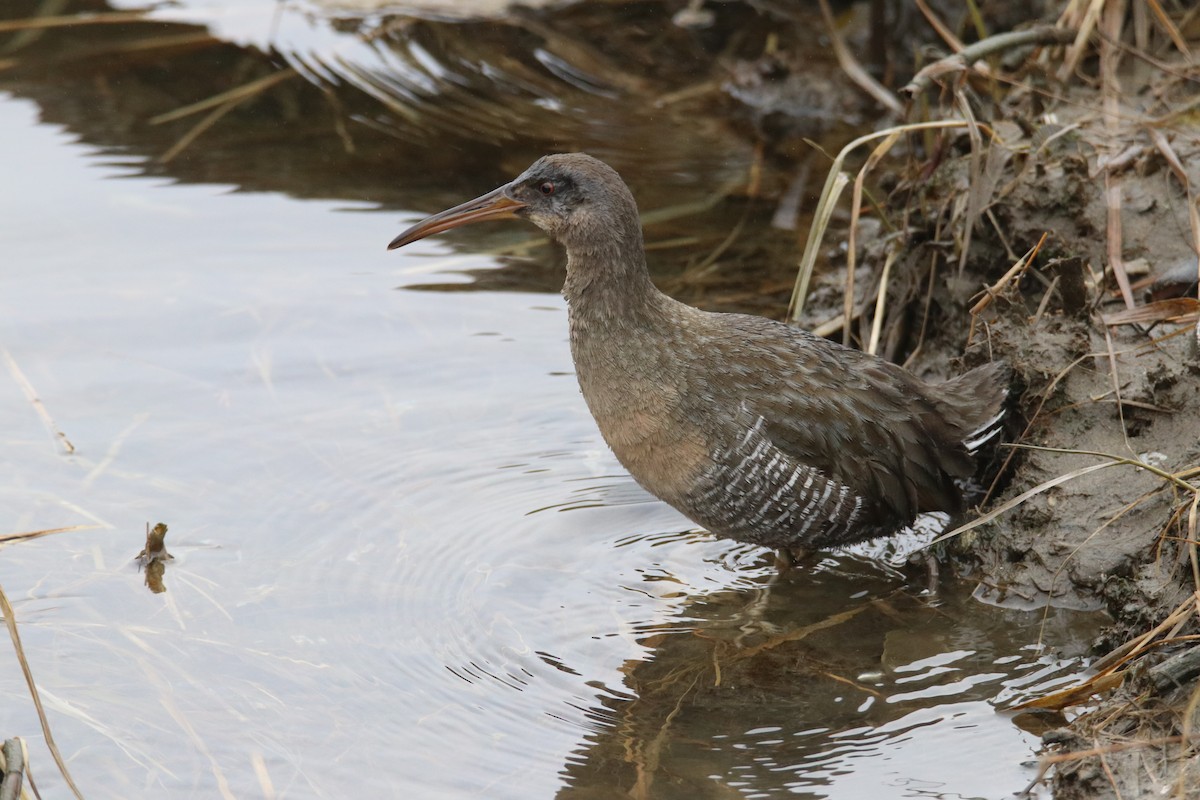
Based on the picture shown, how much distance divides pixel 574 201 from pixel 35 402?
6.60ft

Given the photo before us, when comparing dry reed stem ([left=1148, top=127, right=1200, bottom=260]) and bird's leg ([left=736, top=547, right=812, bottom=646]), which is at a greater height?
dry reed stem ([left=1148, top=127, right=1200, bottom=260])

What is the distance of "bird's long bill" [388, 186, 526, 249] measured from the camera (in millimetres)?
4129

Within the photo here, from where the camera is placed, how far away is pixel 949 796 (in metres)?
3.24

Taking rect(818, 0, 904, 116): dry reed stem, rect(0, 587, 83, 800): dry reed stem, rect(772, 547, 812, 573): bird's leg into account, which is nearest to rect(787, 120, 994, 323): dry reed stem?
rect(772, 547, 812, 573): bird's leg

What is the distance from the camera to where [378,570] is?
163 inches

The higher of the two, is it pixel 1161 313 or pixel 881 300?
pixel 1161 313

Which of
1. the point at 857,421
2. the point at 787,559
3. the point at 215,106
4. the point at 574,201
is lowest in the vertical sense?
the point at 787,559

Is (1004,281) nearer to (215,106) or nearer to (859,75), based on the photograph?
(859,75)

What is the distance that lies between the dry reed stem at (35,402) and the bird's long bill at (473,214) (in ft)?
4.24

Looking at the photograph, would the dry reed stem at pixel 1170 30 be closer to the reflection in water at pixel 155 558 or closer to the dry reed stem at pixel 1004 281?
the dry reed stem at pixel 1004 281

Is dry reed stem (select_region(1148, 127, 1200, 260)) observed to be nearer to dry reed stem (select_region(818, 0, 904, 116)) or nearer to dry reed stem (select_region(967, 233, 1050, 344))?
dry reed stem (select_region(967, 233, 1050, 344))

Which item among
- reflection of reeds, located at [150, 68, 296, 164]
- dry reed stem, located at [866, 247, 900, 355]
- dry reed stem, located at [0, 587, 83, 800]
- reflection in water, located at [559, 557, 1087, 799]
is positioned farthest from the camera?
reflection of reeds, located at [150, 68, 296, 164]

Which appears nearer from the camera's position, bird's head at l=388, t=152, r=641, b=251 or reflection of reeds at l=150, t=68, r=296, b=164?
bird's head at l=388, t=152, r=641, b=251

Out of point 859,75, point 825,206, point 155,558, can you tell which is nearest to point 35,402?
point 155,558
